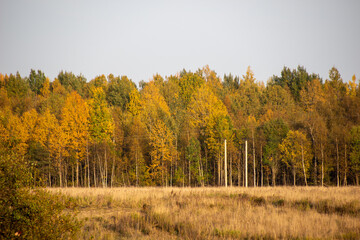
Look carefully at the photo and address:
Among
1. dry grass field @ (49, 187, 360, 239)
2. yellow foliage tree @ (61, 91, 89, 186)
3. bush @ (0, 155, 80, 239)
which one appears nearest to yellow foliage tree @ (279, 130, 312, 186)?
dry grass field @ (49, 187, 360, 239)

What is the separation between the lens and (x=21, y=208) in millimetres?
6531

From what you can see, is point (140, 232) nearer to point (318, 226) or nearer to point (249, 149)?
point (318, 226)

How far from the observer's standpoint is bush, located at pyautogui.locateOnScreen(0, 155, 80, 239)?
6355 millimetres

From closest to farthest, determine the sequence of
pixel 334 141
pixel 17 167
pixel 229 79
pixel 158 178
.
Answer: pixel 17 167 < pixel 334 141 < pixel 158 178 < pixel 229 79

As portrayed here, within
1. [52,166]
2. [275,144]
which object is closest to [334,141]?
[275,144]

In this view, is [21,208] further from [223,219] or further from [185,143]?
[185,143]

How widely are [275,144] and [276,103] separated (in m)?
23.1

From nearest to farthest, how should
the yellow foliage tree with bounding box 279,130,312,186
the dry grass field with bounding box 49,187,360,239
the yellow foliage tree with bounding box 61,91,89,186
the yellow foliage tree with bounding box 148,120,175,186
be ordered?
the dry grass field with bounding box 49,187,360,239, the yellow foliage tree with bounding box 279,130,312,186, the yellow foliage tree with bounding box 61,91,89,186, the yellow foliage tree with bounding box 148,120,175,186

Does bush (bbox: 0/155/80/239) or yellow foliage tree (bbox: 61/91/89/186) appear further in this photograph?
yellow foliage tree (bbox: 61/91/89/186)

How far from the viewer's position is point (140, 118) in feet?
167

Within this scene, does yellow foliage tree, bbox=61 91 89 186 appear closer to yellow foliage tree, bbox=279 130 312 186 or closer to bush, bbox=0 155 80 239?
yellow foliage tree, bbox=279 130 312 186

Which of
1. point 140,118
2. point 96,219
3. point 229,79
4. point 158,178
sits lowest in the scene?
point 158,178

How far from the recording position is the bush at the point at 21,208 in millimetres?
6355

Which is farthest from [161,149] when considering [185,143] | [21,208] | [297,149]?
[21,208]
